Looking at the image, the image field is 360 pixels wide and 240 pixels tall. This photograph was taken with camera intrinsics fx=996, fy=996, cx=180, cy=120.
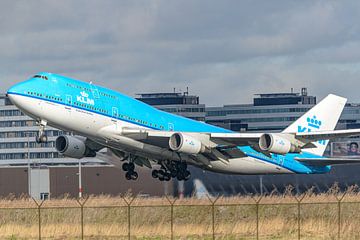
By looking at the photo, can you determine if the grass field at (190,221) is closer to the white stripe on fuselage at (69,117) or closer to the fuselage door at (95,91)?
the white stripe on fuselage at (69,117)

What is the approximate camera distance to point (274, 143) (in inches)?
2436

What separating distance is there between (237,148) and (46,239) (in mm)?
18401

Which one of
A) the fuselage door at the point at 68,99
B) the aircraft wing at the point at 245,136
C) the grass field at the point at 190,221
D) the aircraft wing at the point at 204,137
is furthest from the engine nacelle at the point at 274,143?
the fuselage door at the point at 68,99

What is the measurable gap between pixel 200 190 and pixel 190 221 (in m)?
12.9

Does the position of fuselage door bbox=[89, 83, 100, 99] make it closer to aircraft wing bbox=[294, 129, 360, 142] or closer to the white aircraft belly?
the white aircraft belly

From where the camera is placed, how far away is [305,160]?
70.3m

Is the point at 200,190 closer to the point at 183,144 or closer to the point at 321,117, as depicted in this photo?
the point at 183,144

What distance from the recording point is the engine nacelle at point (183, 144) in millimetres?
60281

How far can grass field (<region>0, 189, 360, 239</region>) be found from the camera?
173 ft

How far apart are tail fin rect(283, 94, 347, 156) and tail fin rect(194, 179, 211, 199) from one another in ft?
27.4

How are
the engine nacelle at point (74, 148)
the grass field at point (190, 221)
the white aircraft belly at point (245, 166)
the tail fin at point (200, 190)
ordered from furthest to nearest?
the tail fin at point (200, 190) < the white aircraft belly at point (245, 166) < the engine nacelle at point (74, 148) < the grass field at point (190, 221)

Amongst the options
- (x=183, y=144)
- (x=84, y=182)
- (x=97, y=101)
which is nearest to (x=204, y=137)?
(x=183, y=144)

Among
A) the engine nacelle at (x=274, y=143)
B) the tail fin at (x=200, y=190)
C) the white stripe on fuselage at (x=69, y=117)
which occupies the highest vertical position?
the white stripe on fuselage at (x=69, y=117)

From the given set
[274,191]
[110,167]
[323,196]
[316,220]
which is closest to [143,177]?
[110,167]
